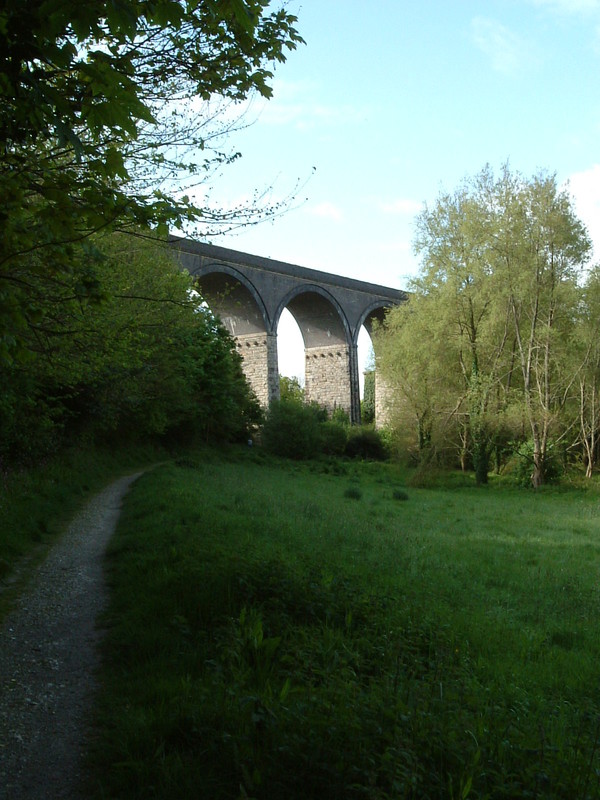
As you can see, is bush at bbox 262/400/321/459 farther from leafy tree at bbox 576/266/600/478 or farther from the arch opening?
leafy tree at bbox 576/266/600/478

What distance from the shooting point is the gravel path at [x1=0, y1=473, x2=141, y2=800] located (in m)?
3.34

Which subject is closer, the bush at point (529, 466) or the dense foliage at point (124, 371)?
the dense foliage at point (124, 371)

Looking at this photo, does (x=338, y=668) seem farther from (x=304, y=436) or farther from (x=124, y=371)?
(x=304, y=436)

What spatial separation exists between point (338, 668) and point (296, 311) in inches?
1720

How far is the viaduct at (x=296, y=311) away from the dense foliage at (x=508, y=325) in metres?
15.6

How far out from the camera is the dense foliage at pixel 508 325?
22672mm

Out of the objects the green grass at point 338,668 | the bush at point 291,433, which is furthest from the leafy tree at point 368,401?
the green grass at point 338,668

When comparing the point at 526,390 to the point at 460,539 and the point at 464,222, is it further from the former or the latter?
the point at 460,539

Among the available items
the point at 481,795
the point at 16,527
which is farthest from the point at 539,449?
the point at 481,795

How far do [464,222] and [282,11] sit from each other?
19.4m

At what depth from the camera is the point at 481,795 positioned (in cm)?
273

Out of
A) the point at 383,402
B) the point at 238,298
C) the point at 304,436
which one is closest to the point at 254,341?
the point at 238,298

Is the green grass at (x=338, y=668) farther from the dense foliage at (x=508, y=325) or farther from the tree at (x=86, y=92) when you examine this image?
the dense foliage at (x=508, y=325)

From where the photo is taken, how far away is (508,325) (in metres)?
24.1
